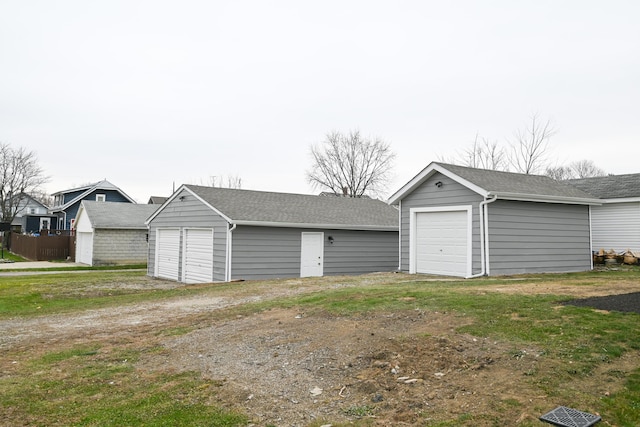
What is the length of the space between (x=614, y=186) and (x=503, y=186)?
886cm

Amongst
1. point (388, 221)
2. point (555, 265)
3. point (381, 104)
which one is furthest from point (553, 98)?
point (555, 265)

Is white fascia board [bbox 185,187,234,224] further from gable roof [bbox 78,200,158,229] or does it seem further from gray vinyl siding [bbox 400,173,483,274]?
gable roof [bbox 78,200,158,229]

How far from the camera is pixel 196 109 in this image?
78.9 ft

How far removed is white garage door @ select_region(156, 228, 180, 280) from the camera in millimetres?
20422

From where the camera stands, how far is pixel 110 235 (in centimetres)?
2867

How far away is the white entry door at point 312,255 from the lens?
18.8 metres

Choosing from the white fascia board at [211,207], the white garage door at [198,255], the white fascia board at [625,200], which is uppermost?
the white fascia board at [625,200]

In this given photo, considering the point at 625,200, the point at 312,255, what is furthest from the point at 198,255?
the point at 625,200

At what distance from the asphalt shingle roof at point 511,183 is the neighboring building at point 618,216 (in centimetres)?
334

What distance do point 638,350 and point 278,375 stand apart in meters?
4.15

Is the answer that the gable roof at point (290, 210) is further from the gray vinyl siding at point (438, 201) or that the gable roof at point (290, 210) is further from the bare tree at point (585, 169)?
the bare tree at point (585, 169)

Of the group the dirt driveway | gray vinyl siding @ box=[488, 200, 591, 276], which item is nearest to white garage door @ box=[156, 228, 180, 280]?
the dirt driveway

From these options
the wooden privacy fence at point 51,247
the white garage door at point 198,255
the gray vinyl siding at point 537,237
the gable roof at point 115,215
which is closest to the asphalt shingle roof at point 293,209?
the white garage door at point 198,255

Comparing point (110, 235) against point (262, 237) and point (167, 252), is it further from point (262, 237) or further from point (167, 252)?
point (262, 237)
